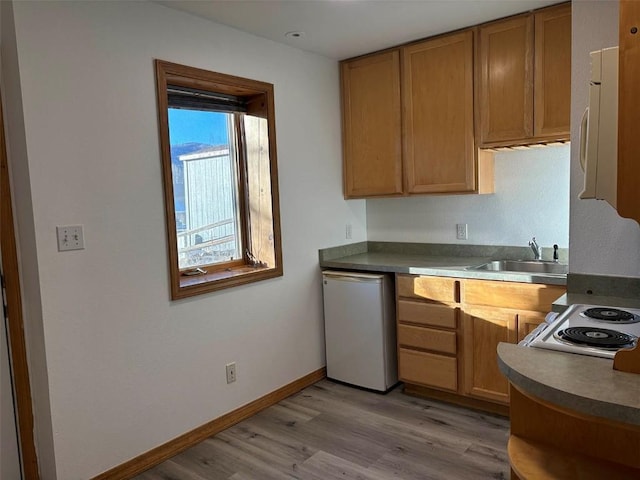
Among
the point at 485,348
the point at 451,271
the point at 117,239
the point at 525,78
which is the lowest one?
the point at 485,348

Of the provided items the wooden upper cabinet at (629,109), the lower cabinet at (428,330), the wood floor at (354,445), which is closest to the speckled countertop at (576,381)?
the wooden upper cabinet at (629,109)

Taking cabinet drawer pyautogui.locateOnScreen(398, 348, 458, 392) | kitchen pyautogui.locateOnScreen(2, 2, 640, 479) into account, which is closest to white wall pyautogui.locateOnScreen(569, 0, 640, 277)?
kitchen pyautogui.locateOnScreen(2, 2, 640, 479)

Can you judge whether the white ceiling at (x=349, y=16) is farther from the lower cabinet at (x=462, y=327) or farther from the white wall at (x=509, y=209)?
the lower cabinet at (x=462, y=327)

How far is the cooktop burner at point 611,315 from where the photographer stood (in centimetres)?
160

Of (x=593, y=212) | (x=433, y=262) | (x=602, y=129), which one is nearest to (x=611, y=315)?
(x=593, y=212)

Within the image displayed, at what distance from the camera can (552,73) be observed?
2729 millimetres

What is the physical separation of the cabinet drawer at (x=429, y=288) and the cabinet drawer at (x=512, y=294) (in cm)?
8

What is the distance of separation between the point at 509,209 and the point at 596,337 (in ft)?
6.50

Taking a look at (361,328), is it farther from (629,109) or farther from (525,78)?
(629,109)

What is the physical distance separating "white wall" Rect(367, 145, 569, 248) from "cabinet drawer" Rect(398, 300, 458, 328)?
2.23ft

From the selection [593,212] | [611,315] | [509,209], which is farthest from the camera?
[509,209]

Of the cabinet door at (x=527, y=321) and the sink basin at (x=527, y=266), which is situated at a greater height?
the sink basin at (x=527, y=266)

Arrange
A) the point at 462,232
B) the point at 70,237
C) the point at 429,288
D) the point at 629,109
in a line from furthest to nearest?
1. the point at 462,232
2. the point at 429,288
3. the point at 70,237
4. the point at 629,109

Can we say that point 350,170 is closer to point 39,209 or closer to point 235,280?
point 235,280
